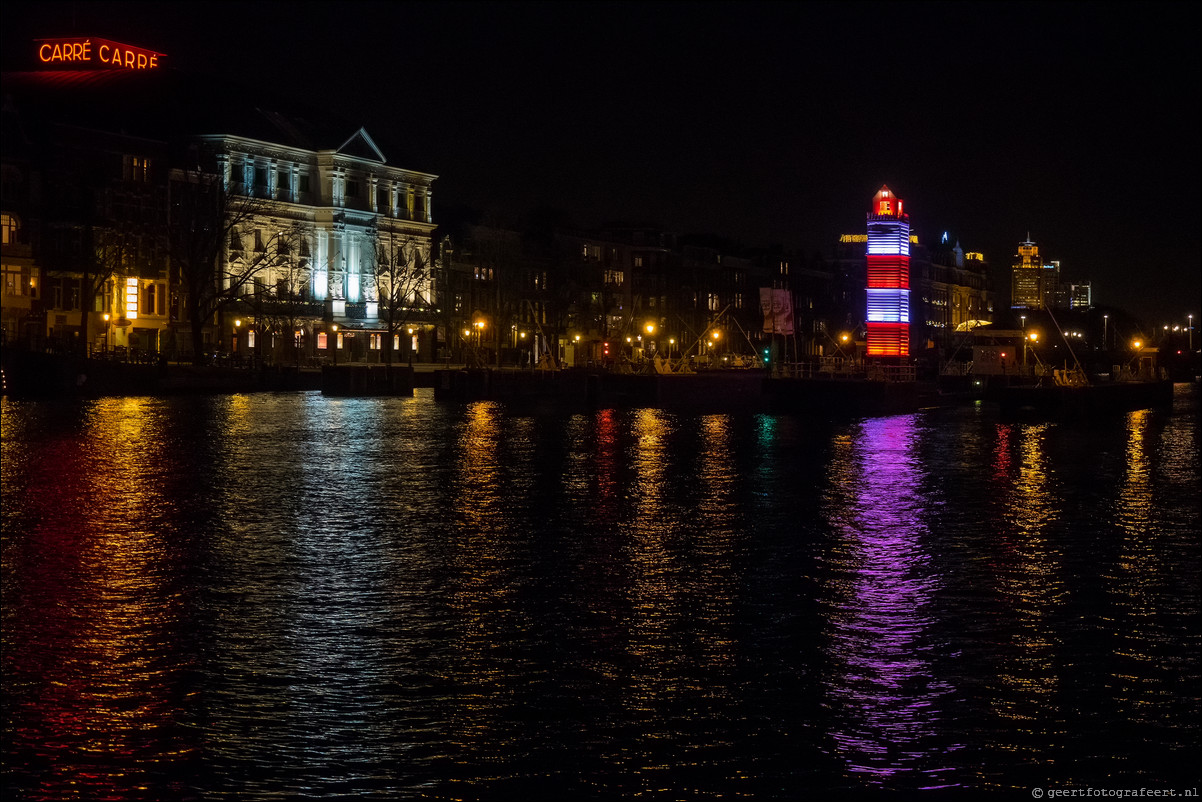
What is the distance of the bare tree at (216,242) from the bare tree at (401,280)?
9.71 metres

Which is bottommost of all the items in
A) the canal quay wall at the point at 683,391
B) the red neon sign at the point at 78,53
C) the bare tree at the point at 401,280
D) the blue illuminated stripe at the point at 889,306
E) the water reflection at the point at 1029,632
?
the water reflection at the point at 1029,632

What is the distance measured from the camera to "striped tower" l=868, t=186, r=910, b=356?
100812 millimetres

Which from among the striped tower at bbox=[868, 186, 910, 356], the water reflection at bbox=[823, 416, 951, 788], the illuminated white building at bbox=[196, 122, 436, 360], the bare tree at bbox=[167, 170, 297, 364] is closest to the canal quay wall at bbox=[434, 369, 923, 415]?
the striped tower at bbox=[868, 186, 910, 356]

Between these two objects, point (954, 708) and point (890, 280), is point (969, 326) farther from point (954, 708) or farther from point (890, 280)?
point (954, 708)

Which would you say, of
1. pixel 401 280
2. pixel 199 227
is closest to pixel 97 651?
pixel 199 227

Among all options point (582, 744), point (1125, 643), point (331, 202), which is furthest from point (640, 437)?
point (331, 202)

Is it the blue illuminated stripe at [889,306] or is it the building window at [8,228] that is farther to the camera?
the blue illuminated stripe at [889,306]

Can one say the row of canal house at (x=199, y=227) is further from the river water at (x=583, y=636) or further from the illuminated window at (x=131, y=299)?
the river water at (x=583, y=636)

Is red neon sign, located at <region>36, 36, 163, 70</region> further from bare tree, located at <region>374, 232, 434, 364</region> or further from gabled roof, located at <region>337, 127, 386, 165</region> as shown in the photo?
Answer: bare tree, located at <region>374, 232, 434, 364</region>

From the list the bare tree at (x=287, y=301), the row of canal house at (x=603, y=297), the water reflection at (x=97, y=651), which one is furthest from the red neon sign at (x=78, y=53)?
the water reflection at (x=97, y=651)

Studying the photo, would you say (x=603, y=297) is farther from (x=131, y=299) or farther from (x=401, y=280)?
(x=131, y=299)

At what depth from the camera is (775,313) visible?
15700 cm

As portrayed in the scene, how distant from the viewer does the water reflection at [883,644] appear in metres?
12.5

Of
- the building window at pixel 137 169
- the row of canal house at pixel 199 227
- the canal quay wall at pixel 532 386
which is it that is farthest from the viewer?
the building window at pixel 137 169
